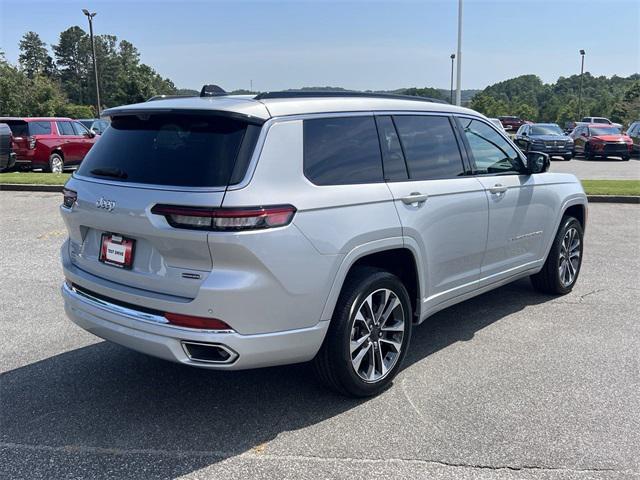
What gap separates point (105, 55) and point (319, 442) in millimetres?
120600

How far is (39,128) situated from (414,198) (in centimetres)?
1688

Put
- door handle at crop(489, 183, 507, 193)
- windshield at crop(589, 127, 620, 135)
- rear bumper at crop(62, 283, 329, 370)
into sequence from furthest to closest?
windshield at crop(589, 127, 620, 135)
door handle at crop(489, 183, 507, 193)
rear bumper at crop(62, 283, 329, 370)

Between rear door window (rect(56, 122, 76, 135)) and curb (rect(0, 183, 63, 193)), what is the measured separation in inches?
212

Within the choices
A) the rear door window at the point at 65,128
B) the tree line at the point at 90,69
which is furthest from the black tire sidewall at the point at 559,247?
the tree line at the point at 90,69

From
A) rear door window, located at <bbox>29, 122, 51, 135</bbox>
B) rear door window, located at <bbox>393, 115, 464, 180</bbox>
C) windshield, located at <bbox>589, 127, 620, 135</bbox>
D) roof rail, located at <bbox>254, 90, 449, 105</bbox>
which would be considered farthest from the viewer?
windshield, located at <bbox>589, 127, 620, 135</bbox>

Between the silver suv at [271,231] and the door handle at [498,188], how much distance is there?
381mm

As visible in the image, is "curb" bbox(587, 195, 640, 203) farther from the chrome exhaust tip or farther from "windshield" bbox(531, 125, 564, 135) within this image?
"windshield" bbox(531, 125, 564, 135)

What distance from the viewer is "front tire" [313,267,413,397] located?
11.8 ft

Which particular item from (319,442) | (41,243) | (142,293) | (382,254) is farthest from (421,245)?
(41,243)

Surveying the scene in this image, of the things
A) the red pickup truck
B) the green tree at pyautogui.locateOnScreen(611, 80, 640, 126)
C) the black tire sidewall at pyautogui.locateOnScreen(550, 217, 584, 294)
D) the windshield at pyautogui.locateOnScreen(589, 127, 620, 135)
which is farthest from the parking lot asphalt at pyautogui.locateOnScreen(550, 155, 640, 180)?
the green tree at pyautogui.locateOnScreen(611, 80, 640, 126)

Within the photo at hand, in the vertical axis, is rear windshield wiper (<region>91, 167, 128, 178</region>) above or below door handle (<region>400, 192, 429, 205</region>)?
above

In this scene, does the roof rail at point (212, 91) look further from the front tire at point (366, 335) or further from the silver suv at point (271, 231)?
the front tire at point (366, 335)

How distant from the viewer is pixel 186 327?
318cm

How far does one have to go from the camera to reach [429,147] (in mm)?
4414
